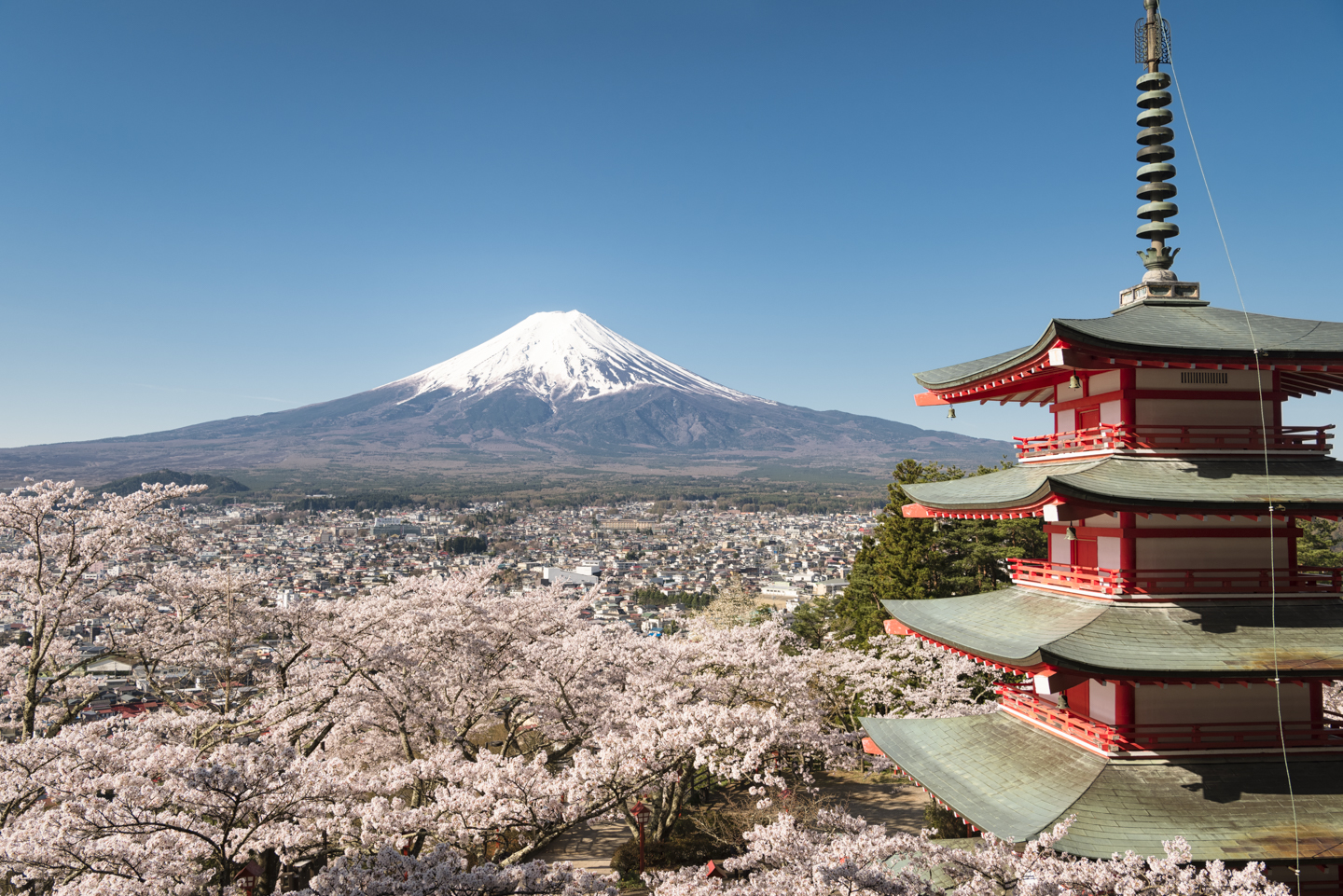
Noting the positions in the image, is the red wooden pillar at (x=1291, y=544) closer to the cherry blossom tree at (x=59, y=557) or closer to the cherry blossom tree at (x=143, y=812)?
the cherry blossom tree at (x=143, y=812)

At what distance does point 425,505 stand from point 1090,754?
387ft

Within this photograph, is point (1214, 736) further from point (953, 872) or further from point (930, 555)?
point (930, 555)

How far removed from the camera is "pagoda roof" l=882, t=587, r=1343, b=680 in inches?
247

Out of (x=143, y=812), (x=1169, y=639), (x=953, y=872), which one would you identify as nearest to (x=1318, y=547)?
(x=1169, y=639)

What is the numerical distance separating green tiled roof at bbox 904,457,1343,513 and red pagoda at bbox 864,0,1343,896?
2cm

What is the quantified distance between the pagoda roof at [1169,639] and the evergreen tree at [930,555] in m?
14.1

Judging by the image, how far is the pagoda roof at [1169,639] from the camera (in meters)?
6.27

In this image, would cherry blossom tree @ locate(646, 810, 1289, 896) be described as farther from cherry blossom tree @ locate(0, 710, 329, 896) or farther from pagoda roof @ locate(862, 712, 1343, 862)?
cherry blossom tree @ locate(0, 710, 329, 896)

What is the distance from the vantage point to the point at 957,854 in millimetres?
6816

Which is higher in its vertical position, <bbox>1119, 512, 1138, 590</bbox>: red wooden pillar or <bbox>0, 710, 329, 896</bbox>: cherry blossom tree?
<bbox>1119, 512, 1138, 590</bbox>: red wooden pillar

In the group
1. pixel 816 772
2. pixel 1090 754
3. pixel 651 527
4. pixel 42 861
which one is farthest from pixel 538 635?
pixel 651 527

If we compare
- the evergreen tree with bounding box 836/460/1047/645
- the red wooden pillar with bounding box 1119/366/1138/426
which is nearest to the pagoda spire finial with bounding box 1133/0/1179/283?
the red wooden pillar with bounding box 1119/366/1138/426

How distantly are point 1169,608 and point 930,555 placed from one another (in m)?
15.5

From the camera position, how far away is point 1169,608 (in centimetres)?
708
